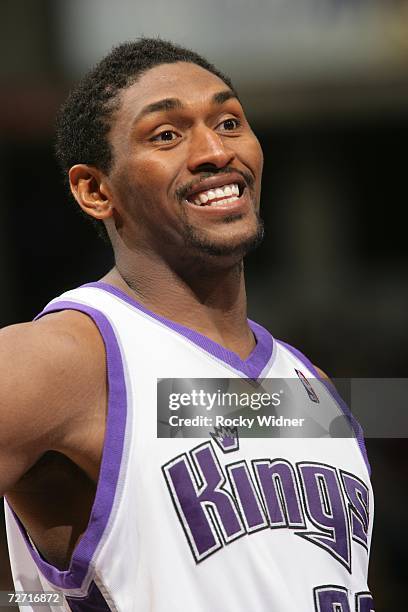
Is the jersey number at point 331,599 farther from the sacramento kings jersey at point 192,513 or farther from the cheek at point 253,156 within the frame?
the cheek at point 253,156

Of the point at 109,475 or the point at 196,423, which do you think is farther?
the point at 196,423

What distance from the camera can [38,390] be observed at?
6.57ft

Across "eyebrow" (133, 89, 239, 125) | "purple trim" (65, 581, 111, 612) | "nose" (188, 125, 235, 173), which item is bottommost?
"purple trim" (65, 581, 111, 612)

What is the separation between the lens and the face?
2.39m

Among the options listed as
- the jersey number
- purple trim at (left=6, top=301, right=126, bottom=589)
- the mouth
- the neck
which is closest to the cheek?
the mouth

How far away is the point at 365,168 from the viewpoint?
263 inches

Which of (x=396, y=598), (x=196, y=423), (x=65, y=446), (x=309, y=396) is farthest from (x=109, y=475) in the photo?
(x=396, y=598)

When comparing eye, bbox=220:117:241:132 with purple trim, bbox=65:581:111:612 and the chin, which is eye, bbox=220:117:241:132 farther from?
purple trim, bbox=65:581:111:612

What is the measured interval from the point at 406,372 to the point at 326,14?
228cm

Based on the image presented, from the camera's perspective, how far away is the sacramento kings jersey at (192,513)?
6.81 feet

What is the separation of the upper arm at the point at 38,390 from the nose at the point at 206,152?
21.4 inches

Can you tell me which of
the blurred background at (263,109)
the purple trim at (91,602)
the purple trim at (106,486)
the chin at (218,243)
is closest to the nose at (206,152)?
the chin at (218,243)

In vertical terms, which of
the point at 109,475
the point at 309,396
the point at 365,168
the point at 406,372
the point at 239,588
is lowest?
the point at 239,588

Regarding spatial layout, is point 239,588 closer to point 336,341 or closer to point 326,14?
point 336,341
